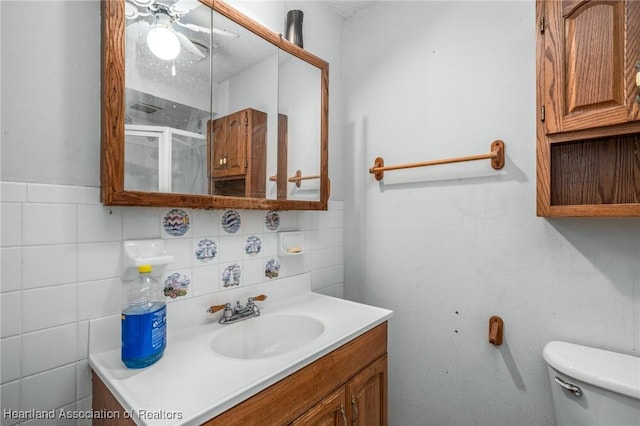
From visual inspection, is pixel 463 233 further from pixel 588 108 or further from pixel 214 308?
pixel 214 308

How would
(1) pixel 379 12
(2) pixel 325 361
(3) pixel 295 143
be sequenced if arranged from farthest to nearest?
(1) pixel 379 12, (3) pixel 295 143, (2) pixel 325 361

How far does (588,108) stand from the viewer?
35.3 inches

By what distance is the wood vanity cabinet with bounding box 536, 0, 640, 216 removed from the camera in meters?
0.85

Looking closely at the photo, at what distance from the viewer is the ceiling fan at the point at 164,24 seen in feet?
2.78

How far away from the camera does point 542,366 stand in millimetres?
1096

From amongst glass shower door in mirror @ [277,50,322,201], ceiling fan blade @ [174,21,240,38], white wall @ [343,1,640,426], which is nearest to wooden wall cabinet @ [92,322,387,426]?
white wall @ [343,1,640,426]

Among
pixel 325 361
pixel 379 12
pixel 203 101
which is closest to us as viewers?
pixel 325 361

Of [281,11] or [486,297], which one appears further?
[281,11]

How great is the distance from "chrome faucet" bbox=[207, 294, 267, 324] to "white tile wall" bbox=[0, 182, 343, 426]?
235 mm

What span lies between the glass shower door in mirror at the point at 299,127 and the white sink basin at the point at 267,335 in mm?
513

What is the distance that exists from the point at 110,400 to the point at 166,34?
1.01m

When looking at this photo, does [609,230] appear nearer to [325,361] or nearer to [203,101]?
[325,361]

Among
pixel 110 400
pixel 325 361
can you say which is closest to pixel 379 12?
pixel 325 361

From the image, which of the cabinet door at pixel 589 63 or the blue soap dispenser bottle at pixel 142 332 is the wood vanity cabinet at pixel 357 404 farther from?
the cabinet door at pixel 589 63
